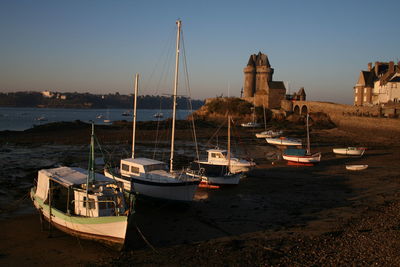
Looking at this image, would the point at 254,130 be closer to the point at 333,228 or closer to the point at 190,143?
the point at 190,143

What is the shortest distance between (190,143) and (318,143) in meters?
15.4

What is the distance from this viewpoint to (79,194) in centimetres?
1366

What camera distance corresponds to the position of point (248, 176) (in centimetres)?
2534

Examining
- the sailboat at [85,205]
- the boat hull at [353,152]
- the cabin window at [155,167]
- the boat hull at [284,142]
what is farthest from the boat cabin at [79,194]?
the boat hull at [284,142]

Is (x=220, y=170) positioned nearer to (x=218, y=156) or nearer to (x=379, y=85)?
(x=218, y=156)

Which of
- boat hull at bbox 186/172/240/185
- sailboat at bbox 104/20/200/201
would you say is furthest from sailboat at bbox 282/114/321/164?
sailboat at bbox 104/20/200/201

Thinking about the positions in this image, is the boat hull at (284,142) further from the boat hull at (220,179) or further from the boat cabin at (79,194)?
the boat cabin at (79,194)

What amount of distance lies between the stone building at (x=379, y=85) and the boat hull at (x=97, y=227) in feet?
184

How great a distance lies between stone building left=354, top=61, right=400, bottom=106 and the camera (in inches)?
2333

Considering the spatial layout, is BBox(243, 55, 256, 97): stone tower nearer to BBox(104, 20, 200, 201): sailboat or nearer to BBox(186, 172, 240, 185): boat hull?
BBox(186, 172, 240, 185): boat hull

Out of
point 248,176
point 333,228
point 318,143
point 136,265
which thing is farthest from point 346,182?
point 318,143

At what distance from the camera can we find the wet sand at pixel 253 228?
11891mm

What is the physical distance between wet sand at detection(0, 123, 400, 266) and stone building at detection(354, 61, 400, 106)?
39.6 meters

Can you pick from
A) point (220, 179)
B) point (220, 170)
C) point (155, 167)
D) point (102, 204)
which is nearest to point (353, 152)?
point (220, 170)
